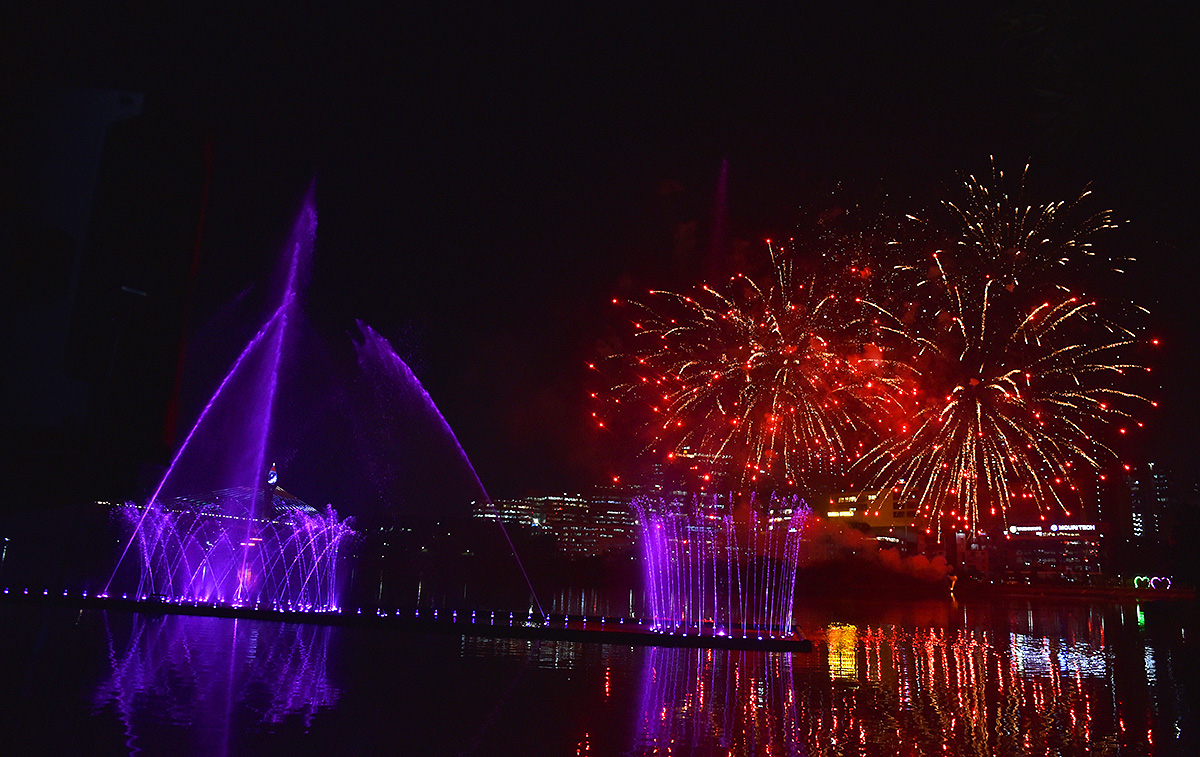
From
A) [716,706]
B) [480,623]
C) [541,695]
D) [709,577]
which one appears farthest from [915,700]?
[709,577]

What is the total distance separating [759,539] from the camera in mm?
75125

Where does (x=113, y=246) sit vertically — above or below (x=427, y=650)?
above

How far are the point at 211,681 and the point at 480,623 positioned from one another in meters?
10.8

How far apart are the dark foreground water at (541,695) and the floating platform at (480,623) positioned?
3.22 feet

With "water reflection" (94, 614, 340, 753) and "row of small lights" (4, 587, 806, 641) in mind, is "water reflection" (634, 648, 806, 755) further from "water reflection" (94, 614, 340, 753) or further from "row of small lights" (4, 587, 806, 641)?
"water reflection" (94, 614, 340, 753)

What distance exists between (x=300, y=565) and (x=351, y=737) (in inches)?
1800

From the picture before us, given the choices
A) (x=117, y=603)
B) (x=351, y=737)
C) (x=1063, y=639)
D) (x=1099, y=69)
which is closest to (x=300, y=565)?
(x=117, y=603)

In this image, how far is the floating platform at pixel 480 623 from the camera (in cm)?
2220

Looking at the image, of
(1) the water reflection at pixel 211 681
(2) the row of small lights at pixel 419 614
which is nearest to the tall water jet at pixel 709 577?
(2) the row of small lights at pixel 419 614

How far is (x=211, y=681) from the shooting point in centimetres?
1355

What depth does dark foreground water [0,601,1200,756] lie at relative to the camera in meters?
10.2

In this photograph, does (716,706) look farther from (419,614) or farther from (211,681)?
(419,614)

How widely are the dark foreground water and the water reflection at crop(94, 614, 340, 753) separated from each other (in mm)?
46

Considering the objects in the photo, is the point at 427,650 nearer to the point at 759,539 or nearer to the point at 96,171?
the point at 96,171
